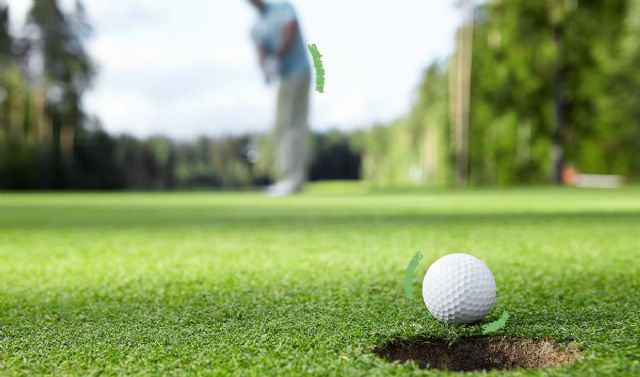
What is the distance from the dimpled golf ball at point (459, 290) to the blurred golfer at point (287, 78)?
23.9ft

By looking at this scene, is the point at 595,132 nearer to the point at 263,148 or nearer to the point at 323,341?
the point at 263,148

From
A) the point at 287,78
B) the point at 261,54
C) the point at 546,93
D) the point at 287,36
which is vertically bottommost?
the point at 287,78

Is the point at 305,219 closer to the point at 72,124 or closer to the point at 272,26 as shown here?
the point at 272,26

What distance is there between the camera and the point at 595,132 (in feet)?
77.2

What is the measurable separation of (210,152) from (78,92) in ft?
19.9

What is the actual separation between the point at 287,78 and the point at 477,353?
27.2ft

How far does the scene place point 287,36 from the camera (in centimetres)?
880

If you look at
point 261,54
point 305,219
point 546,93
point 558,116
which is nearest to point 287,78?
point 261,54

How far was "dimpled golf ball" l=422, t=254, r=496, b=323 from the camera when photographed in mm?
1711

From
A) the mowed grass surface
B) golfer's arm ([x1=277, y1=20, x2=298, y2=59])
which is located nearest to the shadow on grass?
the mowed grass surface

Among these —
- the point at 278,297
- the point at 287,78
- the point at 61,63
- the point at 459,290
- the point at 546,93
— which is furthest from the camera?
the point at 61,63

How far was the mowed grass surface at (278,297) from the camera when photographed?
141 cm

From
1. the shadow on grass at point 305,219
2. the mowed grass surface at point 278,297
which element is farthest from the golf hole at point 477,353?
the shadow on grass at point 305,219

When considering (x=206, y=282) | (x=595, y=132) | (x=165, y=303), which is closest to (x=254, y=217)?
(x=206, y=282)
